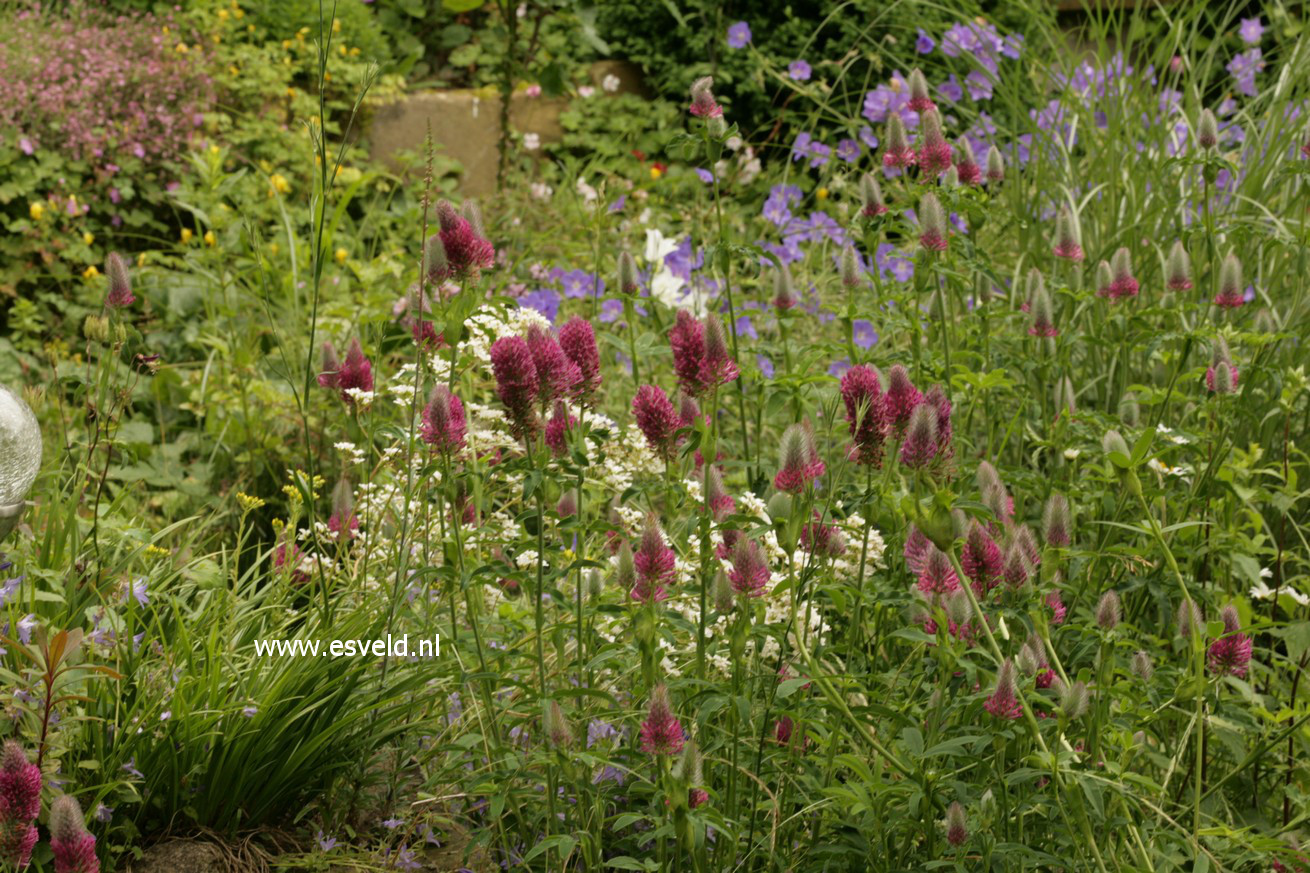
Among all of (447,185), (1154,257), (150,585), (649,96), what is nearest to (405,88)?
(447,185)

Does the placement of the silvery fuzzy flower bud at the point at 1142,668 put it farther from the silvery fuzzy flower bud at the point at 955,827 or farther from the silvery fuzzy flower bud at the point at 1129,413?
the silvery fuzzy flower bud at the point at 1129,413

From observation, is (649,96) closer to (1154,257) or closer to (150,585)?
(1154,257)

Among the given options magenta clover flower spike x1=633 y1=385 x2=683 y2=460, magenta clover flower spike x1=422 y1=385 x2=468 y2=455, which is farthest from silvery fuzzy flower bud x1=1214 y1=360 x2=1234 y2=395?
magenta clover flower spike x1=422 y1=385 x2=468 y2=455

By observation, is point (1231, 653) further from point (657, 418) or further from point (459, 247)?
point (459, 247)

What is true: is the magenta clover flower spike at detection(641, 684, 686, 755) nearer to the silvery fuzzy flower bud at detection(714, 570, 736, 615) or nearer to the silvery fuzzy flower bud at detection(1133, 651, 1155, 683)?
the silvery fuzzy flower bud at detection(714, 570, 736, 615)

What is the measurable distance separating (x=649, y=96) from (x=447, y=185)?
5.62ft

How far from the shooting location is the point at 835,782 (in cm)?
186

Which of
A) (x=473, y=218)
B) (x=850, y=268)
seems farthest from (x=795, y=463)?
(x=850, y=268)

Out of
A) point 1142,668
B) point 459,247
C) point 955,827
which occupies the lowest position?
point 955,827

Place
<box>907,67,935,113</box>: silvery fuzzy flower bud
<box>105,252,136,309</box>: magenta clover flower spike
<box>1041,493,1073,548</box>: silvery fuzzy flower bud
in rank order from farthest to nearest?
<box>907,67,935,113</box>: silvery fuzzy flower bud
<box>105,252,136,309</box>: magenta clover flower spike
<box>1041,493,1073,548</box>: silvery fuzzy flower bud

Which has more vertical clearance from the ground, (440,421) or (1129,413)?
(440,421)

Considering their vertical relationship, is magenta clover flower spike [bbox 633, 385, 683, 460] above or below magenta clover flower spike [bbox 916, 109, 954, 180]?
below

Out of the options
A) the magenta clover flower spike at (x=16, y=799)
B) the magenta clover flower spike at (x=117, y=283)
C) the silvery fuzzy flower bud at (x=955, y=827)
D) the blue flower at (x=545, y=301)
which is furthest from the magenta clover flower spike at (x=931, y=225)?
the blue flower at (x=545, y=301)

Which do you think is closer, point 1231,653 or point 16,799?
point 16,799
